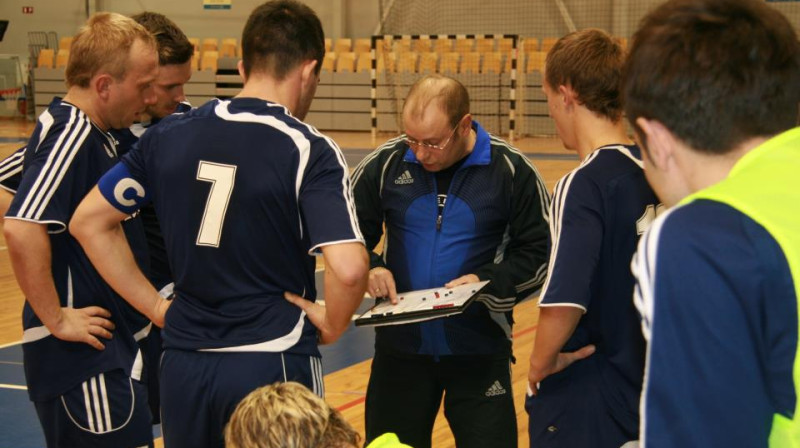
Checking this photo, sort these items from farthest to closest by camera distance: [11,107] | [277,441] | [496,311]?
[11,107] → [496,311] → [277,441]

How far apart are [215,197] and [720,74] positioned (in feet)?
4.71

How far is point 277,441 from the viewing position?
1.74 metres

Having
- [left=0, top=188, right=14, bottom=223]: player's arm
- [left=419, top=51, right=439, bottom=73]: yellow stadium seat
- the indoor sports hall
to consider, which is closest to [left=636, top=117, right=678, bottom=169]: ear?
[left=0, top=188, right=14, bottom=223]: player's arm

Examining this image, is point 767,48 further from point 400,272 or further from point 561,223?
point 400,272

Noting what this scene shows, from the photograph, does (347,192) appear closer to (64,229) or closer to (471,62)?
(64,229)

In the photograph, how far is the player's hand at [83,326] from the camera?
2.71 m

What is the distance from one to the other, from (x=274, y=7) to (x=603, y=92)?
95 cm

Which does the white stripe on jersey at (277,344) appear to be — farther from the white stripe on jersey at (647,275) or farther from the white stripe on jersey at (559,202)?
the white stripe on jersey at (647,275)

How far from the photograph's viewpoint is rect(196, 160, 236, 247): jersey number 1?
2309 mm

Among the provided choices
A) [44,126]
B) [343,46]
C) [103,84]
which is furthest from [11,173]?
[343,46]

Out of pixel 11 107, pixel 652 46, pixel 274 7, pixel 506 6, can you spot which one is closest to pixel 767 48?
pixel 652 46

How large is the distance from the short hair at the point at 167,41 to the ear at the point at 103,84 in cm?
48

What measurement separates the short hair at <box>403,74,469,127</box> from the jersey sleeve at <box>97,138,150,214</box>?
1066mm

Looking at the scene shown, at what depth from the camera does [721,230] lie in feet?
3.80
